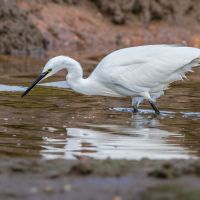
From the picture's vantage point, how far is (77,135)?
8.91m

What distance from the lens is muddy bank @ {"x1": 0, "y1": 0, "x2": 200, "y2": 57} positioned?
19.4m

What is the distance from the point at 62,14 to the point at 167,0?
12.0 feet

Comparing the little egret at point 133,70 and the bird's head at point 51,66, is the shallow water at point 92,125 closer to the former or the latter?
the little egret at point 133,70

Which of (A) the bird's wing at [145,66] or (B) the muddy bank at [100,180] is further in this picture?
(A) the bird's wing at [145,66]

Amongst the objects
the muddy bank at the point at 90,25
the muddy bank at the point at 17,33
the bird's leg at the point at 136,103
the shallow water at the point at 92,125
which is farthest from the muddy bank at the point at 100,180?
the muddy bank at the point at 90,25

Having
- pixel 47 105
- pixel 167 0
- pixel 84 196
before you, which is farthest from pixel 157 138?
pixel 167 0

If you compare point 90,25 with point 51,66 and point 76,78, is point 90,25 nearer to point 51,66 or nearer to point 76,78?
point 76,78

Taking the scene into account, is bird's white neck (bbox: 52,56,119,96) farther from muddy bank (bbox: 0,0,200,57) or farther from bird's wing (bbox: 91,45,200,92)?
muddy bank (bbox: 0,0,200,57)

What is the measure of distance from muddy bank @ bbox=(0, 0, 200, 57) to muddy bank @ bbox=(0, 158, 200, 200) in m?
13.4

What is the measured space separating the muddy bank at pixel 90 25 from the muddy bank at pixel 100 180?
13408 mm

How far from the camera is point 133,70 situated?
11.1m

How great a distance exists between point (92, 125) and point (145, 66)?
1.82 m

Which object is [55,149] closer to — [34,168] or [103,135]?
[103,135]

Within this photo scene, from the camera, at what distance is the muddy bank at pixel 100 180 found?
4.93 meters
